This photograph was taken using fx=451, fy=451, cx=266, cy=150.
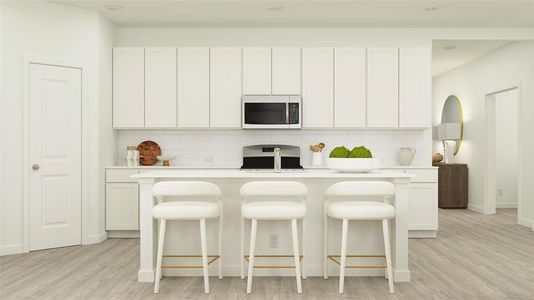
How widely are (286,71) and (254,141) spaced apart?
3.44 feet

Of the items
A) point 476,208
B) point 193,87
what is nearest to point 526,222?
point 476,208

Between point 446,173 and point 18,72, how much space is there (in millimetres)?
7008

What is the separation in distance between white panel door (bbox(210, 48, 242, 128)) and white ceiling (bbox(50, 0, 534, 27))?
1.64 feet

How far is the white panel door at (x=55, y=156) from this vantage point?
4.94 m

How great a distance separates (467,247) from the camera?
16.8 feet

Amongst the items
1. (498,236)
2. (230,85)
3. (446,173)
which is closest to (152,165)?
(230,85)

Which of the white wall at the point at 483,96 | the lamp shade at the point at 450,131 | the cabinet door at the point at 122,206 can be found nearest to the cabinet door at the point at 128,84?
the cabinet door at the point at 122,206

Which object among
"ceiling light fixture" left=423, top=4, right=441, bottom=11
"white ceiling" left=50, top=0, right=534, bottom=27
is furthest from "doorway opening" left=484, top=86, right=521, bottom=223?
"ceiling light fixture" left=423, top=4, right=441, bottom=11

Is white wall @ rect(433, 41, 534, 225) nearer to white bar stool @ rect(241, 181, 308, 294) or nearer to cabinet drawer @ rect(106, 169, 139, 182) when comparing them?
white bar stool @ rect(241, 181, 308, 294)

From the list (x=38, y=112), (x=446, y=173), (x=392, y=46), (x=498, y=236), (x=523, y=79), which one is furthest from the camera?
(x=446, y=173)

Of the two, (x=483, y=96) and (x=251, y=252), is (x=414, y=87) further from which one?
(x=251, y=252)

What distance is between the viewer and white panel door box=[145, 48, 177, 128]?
5.87 meters

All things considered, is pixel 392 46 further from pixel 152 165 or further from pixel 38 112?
pixel 38 112

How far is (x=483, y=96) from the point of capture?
775 cm
